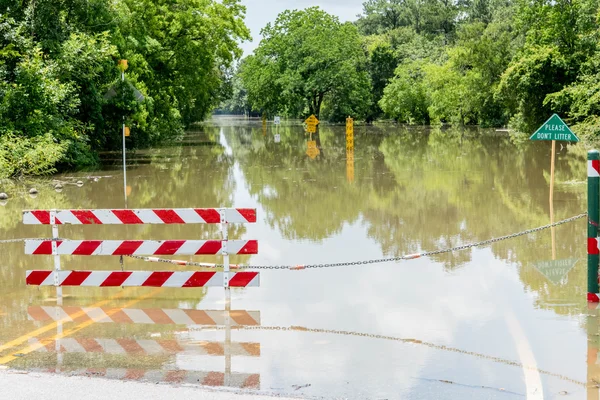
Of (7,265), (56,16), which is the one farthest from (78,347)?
(56,16)

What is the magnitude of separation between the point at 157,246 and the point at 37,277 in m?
1.58

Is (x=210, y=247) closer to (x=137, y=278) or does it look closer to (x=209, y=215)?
(x=209, y=215)

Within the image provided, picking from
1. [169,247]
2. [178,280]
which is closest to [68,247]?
[169,247]

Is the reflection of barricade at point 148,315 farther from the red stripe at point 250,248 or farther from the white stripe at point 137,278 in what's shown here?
the red stripe at point 250,248

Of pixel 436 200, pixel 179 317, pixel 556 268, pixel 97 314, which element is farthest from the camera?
pixel 436 200

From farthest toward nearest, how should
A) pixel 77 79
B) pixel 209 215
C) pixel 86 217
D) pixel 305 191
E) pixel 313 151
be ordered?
pixel 313 151, pixel 77 79, pixel 305 191, pixel 86 217, pixel 209 215

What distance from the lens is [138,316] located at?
8836 mm

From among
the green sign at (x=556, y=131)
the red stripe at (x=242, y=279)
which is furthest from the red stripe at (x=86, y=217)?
the green sign at (x=556, y=131)

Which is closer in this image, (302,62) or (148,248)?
(148,248)

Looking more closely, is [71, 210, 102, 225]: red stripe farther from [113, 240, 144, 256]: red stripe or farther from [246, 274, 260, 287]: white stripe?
[246, 274, 260, 287]: white stripe

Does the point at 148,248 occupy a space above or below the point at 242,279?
above

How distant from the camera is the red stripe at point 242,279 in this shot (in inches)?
372

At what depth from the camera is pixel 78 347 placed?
7.62 m

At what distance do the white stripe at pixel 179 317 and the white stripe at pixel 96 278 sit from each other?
0.92m
